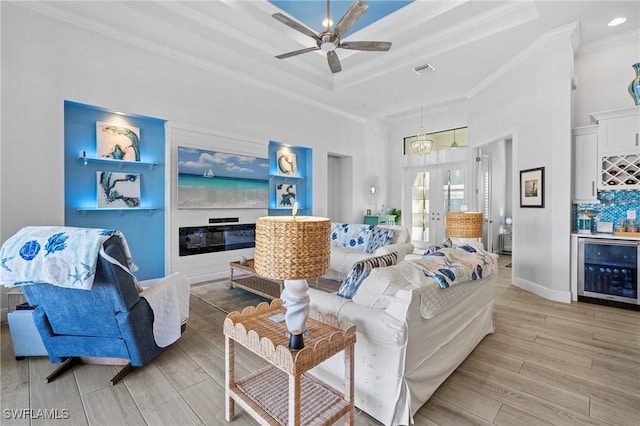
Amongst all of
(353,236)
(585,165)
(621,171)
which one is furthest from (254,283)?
(621,171)

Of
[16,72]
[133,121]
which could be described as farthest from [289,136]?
[16,72]

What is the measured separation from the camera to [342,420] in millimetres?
1750

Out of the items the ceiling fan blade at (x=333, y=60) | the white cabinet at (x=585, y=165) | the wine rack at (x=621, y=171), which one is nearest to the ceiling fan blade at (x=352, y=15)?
the ceiling fan blade at (x=333, y=60)

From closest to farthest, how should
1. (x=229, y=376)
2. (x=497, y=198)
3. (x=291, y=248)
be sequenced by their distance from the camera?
(x=291, y=248)
(x=229, y=376)
(x=497, y=198)

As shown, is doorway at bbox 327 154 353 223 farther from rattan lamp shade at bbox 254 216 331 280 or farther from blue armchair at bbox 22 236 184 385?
rattan lamp shade at bbox 254 216 331 280

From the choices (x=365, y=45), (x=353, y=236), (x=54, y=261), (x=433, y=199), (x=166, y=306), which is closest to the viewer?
(x=54, y=261)

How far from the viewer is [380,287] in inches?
69.4

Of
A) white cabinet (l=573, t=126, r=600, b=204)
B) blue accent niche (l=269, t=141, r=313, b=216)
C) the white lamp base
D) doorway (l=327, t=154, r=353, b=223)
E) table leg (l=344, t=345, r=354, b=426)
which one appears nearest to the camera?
the white lamp base

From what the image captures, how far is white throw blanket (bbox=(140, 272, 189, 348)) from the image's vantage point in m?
2.29

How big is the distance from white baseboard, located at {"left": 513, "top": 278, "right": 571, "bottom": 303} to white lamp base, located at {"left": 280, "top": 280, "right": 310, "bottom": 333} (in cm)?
402

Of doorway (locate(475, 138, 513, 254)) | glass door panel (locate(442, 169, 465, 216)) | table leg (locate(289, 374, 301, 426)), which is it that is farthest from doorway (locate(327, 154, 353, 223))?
table leg (locate(289, 374, 301, 426))

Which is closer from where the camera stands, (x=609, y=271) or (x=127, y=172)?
(x=609, y=271)

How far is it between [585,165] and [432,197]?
3.64 meters

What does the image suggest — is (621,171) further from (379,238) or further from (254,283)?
(254,283)
